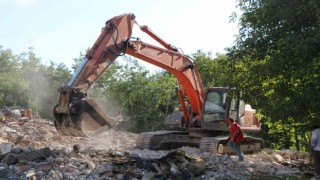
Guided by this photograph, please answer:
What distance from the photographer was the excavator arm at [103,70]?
9633 mm

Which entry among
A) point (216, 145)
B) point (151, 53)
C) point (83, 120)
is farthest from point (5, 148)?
point (216, 145)

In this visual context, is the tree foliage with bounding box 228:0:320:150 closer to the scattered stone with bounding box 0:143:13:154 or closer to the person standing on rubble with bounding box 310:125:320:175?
the person standing on rubble with bounding box 310:125:320:175

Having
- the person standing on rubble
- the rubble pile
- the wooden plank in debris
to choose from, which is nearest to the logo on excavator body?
the rubble pile

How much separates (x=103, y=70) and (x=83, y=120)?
66.2 inches

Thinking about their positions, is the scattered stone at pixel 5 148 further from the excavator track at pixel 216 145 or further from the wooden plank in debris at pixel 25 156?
the excavator track at pixel 216 145

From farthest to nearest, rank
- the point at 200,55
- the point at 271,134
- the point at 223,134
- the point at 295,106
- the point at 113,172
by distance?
1. the point at 200,55
2. the point at 271,134
3. the point at 223,134
4. the point at 295,106
5. the point at 113,172

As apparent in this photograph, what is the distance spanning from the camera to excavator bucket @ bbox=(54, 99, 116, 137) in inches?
376

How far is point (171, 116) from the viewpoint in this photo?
1619 cm

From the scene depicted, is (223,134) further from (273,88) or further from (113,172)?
(113,172)

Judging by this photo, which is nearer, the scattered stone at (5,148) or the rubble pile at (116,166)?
the rubble pile at (116,166)

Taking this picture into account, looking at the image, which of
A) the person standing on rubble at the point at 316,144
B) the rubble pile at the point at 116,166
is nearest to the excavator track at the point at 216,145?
the rubble pile at the point at 116,166

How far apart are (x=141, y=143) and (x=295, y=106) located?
6.38 meters

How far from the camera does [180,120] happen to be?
15.8 meters

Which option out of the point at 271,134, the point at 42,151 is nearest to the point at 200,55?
the point at 271,134
